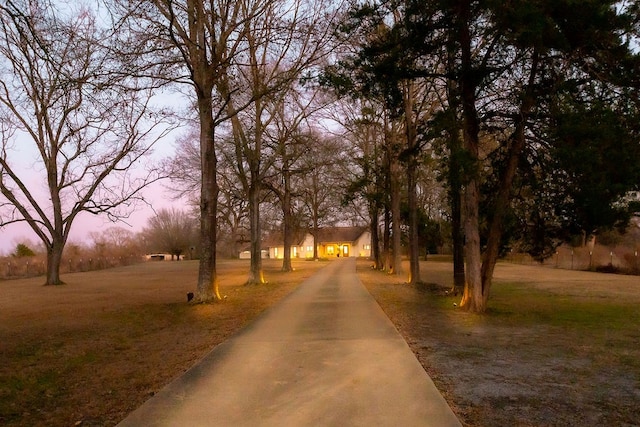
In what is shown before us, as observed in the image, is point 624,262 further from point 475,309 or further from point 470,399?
point 470,399

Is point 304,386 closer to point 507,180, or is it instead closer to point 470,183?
point 470,183

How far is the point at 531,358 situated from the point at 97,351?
24.1 feet

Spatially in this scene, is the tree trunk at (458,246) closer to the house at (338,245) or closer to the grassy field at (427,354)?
the grassy field at (427,354)

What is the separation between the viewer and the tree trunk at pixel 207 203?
1598cm

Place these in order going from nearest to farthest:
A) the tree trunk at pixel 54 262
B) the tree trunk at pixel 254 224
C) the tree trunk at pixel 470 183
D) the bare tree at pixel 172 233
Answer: the tree trunk at pixel 470 183, the tree trunk at pixel 254 224, the tree trunk at pixel 54 262, the bare tree at pixel 172 233

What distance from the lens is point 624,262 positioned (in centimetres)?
3288

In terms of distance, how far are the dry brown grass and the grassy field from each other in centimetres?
2

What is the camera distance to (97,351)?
29.6ft

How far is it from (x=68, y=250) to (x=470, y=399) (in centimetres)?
5302

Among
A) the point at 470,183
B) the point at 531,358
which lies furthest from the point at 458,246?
the point at 531,358

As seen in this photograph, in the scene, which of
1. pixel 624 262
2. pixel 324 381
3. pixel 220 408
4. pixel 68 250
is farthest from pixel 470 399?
pixel 68 250

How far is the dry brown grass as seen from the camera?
581 centimetres

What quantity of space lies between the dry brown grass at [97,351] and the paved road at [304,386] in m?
0.54

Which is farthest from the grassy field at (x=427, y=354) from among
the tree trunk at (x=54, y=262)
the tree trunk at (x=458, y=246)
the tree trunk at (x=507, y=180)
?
the tree trunk at (x=54, y=262)
